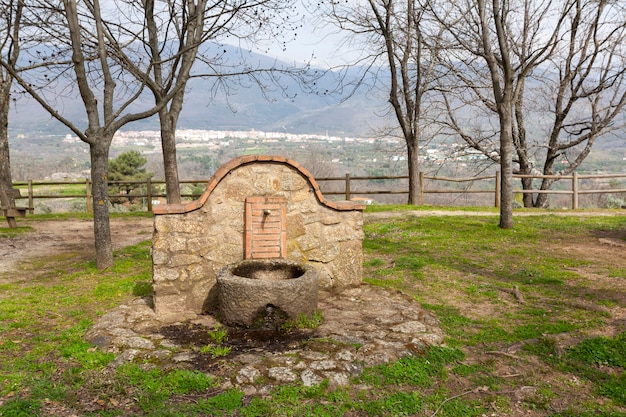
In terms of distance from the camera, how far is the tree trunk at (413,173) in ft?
53.1

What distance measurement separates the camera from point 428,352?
4.59 metres

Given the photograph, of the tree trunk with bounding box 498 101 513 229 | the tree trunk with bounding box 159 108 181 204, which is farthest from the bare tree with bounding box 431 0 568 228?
the tree trunk with bounding box 159 108 181 204

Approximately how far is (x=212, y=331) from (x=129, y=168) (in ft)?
87.3

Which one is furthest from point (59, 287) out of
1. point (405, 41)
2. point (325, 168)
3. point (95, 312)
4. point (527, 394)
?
point (325, 168)

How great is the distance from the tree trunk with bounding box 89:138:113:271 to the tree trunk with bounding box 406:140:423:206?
10.9 metres

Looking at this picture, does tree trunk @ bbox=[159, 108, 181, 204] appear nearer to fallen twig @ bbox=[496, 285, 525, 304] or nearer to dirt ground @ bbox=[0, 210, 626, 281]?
dirt ground @ bbox=[0, 210, 626, 281]

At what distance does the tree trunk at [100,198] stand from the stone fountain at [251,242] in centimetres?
262

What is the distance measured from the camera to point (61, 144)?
2832 inches

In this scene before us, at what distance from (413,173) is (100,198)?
1124cm

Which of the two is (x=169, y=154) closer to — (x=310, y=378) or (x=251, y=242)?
(x=251, y=242)

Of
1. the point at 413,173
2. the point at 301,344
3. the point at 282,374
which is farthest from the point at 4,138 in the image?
the point at 282,374

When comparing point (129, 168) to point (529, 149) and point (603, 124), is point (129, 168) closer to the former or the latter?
point (529, 149)

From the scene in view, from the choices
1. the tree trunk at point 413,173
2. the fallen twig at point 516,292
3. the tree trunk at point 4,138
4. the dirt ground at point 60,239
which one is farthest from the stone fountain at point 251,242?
the tree trunk at point 413,173

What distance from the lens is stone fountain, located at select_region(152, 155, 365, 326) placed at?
5454mm
